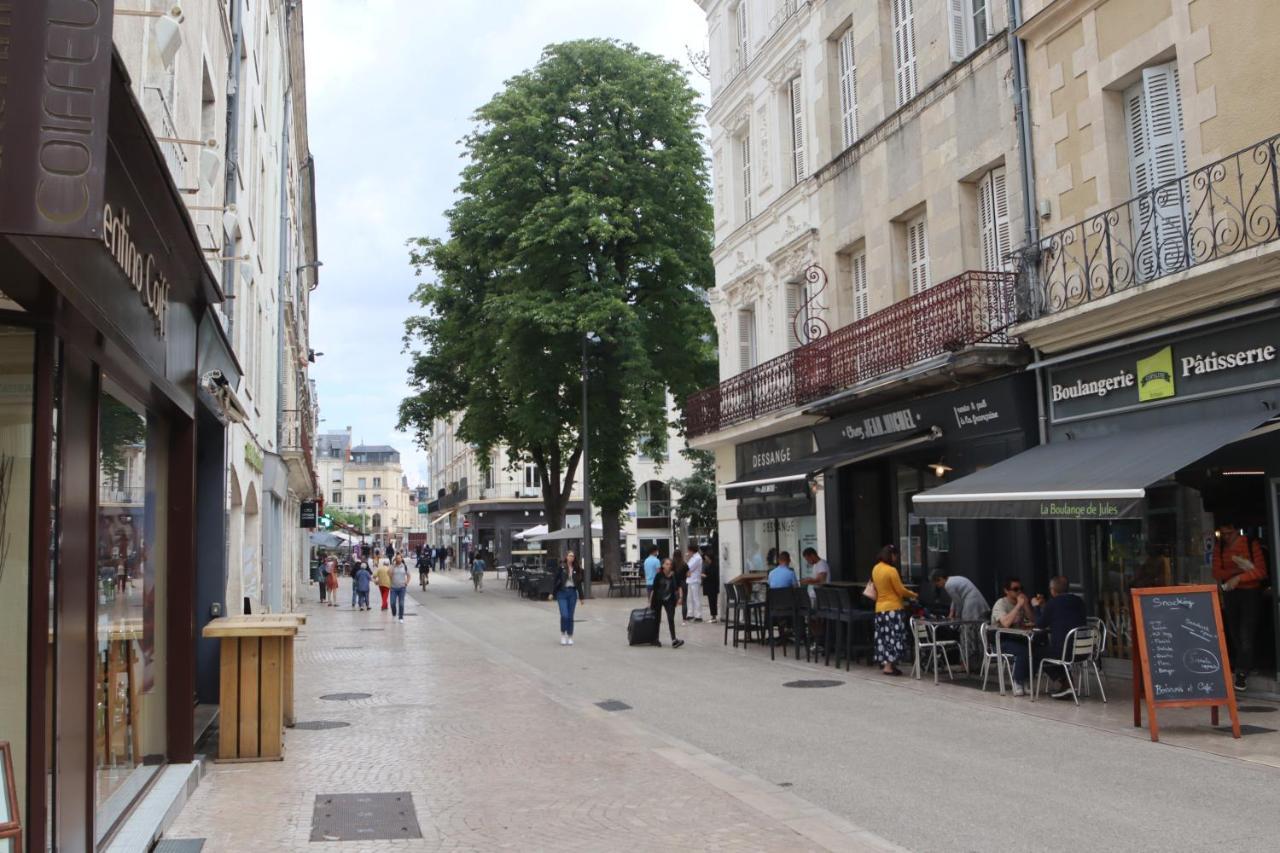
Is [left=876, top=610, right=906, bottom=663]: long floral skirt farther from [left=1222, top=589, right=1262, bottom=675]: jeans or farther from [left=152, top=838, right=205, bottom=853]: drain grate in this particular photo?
[left=152, top=838, right=205, bottom=853]: drain grate

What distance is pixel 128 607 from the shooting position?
7.08 m

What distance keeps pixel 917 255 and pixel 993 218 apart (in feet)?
7.10

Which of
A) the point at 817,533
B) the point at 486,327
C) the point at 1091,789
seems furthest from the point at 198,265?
the point at 486,327

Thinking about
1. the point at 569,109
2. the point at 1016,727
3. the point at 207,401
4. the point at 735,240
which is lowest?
the point at 1016,727

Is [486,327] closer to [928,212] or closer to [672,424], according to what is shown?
[672,424]

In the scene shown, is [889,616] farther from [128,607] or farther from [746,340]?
[746,340]

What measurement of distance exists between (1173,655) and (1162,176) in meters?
5.92

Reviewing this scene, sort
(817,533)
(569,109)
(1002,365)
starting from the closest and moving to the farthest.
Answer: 1. (1002,365)
2. (817,533)
3. (569,109)

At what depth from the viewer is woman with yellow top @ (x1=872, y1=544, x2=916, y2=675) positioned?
14531 millimetres

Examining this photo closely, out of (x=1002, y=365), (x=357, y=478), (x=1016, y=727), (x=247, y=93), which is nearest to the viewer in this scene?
(x=1016, y=727)

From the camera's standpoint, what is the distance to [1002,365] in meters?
14.9

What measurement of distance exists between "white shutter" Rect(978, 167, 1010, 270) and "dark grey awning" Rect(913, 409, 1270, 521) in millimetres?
3330

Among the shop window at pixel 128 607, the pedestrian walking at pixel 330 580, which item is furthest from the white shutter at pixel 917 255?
the pedestrian walking at pixel 330 580

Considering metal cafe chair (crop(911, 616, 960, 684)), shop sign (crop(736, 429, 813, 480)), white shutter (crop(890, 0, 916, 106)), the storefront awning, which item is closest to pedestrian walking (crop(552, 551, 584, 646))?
the storefront awning
